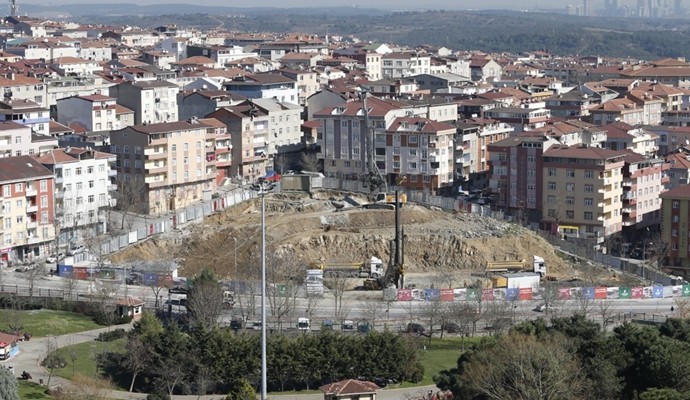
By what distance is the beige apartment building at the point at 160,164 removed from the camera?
38.2m

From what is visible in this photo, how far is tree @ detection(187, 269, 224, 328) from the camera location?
2683 centimetres

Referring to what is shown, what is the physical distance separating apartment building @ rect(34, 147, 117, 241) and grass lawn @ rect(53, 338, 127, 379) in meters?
8.89

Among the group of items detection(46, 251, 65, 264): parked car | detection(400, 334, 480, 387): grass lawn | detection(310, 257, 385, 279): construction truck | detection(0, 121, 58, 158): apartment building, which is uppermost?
detection(0, 121, 58, 158): apartment building

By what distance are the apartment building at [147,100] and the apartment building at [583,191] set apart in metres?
15.0

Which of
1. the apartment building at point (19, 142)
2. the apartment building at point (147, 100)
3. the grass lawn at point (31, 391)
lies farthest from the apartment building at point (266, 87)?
the grass lawn at point (31, 391)

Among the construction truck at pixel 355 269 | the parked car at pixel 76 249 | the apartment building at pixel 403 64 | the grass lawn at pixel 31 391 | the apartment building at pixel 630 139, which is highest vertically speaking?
the apartment building at pixel 403 64

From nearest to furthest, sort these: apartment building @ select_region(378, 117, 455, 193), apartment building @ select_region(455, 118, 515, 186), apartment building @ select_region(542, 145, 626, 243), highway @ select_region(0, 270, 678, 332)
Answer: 1. highway @ select_region(0, 270, 678, 332)
2. apartment building @ select_region(542, 145, 626, 243)
3. apartment building @ select_region(378, 117, 455, 193)
4. apartment building @ select_region(455, 118, 515, 186)

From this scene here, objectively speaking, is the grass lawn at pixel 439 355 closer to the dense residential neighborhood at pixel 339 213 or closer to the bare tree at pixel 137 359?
the dense residential neighborhood at pixel 339 213

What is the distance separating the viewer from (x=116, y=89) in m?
48.7

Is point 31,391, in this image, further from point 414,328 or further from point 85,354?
point 414,328

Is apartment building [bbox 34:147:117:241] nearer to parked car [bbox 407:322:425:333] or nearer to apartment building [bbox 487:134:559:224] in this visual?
parked car [bbox 407:322:425:333]

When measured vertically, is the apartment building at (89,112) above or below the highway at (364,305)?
above

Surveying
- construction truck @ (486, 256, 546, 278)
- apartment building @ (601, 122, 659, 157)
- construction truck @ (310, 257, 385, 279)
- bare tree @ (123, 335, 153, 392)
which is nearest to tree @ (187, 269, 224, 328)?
bare tree @ (123, 335, 153, 392)

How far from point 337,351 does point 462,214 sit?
14.7 metres
